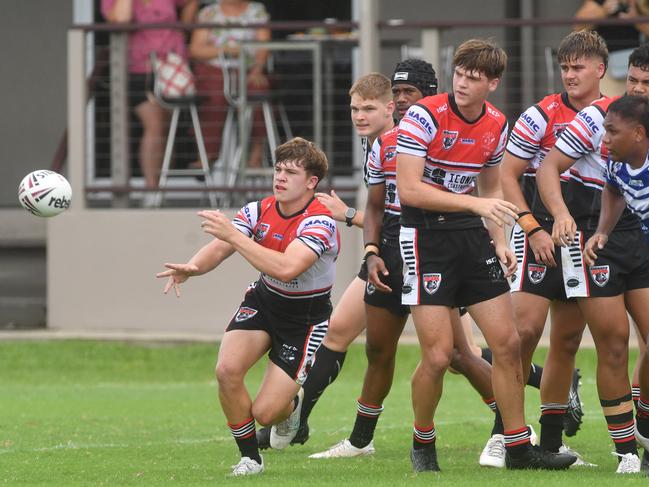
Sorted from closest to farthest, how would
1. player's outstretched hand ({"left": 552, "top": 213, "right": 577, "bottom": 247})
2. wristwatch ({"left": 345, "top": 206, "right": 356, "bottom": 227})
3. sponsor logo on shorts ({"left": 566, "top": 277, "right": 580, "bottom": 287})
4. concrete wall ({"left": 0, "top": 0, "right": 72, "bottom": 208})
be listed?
1. player's outstretched hand ({"left": 552, "top": 213, "right": 577, "bottom": 247})
2. sponsor logo on shorts ({"left": 566, "top": 277, "right": 580, "bottom": 287})
3. wristwatch ({"left": 345, "top": 206, "right": 356, "bottom": 227})
4. concrete wall ({"left": 0, "top": 0, "right": 72, "bottom": 208})

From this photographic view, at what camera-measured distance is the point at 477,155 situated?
7762 mm

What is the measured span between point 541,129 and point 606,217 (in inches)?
28.6

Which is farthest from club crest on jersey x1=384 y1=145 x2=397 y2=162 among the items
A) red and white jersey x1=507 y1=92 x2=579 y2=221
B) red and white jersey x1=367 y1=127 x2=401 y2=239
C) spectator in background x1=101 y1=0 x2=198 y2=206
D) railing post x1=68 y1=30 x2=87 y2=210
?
railing post x1=68 y1=30 x2=87 y2=210

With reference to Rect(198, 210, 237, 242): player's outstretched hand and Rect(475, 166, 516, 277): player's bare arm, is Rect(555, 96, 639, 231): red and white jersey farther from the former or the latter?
Rect(198, 210, 237, 242): player's outstretched hand

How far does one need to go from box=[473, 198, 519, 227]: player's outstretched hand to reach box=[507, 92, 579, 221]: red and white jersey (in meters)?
0.90

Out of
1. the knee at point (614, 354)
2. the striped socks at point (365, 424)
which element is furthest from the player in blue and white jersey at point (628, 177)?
the striped socks at point (365, 424)

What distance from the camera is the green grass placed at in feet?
25.6

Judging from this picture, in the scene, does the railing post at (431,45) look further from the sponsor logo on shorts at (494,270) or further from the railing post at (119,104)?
the sponsor logo on shorts at (494,270)

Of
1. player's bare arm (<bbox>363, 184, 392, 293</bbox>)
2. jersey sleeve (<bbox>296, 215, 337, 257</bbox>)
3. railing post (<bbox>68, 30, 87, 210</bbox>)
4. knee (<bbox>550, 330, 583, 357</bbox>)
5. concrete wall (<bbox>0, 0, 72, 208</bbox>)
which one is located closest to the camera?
jersey sleeve (<bbox>296, 215, 337, 257</bbox>)

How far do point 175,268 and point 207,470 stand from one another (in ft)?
3.85

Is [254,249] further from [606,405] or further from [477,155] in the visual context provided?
[606,405]

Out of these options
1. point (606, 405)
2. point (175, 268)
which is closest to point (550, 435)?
point (606, 405)

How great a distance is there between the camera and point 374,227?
27.8ft

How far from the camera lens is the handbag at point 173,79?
618 inches
